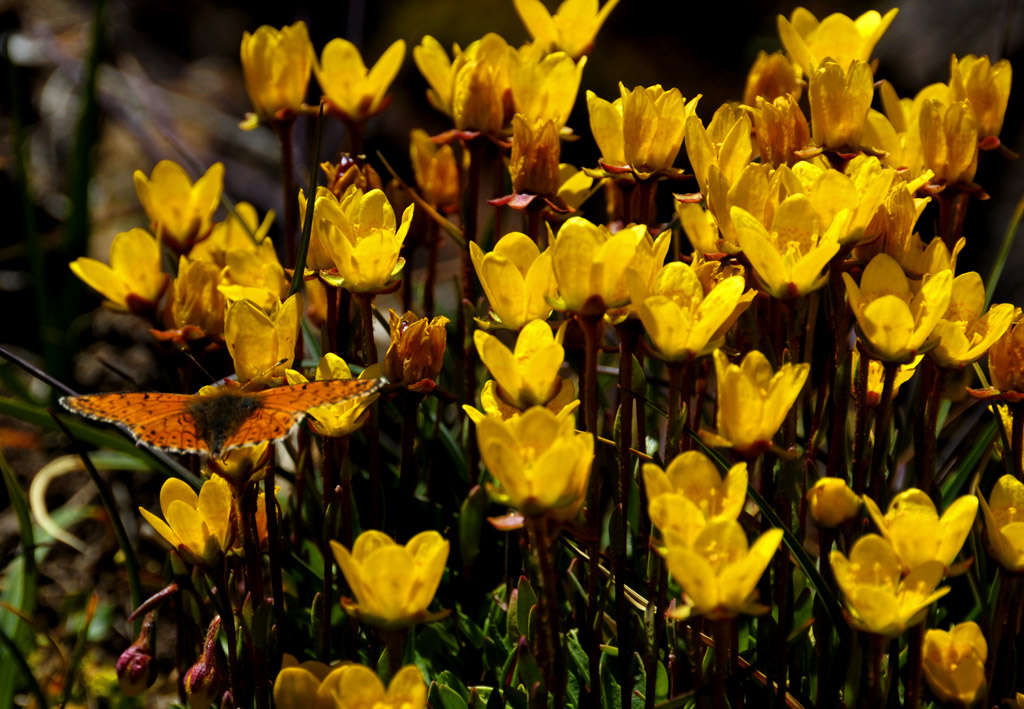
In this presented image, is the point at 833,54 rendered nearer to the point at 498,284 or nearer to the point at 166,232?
the point at 498,284

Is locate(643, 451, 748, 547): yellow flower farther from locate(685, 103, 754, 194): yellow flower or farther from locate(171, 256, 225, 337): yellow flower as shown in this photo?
locate(171, 256, 225, 337): yellow flower

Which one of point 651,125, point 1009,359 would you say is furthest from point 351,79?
point 1009,359

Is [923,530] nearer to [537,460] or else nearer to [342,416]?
[537,460]

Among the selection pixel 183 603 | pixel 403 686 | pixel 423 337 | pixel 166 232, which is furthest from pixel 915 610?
pixel 166 232

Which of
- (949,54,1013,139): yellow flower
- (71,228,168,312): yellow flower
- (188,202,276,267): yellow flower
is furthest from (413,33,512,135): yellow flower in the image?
(949,54,1013,139): yellow flower

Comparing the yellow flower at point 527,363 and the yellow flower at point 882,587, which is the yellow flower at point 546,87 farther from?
the yellow flower at point 882,587
